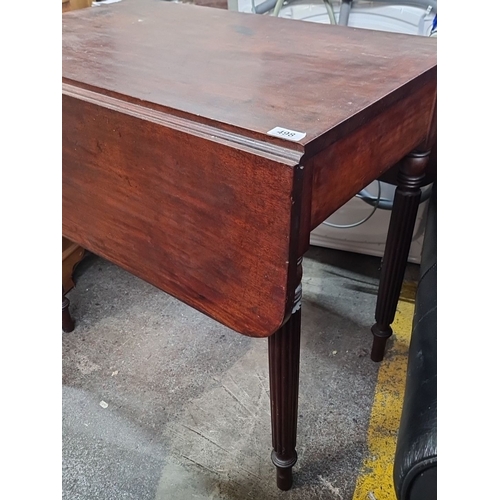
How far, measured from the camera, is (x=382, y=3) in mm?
1371

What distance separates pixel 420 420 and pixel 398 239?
1.82 ft

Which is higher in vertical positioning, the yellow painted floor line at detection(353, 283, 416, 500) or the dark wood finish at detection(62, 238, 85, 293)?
the dark wood finish at detection(62, 238, 85, 293)

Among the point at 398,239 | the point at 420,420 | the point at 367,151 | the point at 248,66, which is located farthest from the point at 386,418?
the point at 248,66

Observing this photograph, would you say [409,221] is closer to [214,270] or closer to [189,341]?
[214,270]

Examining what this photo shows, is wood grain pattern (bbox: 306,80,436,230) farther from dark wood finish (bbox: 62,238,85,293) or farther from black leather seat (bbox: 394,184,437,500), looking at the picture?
dark wood finish (bbox: 62,238,85,293)

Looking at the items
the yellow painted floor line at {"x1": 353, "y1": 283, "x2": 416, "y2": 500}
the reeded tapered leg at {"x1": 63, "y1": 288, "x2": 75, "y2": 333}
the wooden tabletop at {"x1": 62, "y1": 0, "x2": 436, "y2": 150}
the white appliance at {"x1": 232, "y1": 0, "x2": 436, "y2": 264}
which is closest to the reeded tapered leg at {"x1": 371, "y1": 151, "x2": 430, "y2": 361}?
the yellow painted floor line at {"x1": 353, "y1": 283, "x2": 416, "y2": 500}

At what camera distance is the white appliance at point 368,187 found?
1.36 m

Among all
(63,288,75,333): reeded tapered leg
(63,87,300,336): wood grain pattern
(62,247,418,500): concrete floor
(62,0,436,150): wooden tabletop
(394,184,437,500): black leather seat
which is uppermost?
(62,0,436,150): wooden tabletop

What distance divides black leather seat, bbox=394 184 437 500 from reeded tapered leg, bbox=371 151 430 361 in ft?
0.84

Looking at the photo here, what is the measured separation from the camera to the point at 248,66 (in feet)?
2.68

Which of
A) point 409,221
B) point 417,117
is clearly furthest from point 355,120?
point 409,221

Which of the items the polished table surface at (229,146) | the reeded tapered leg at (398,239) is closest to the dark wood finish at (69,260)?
the polished table surface at (229,146)

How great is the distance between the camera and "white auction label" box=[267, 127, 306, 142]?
579 millimetres

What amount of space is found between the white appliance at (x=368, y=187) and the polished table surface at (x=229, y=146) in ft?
1.56
